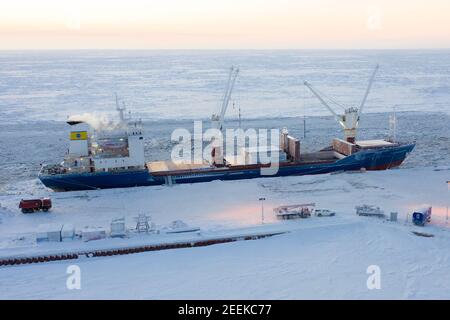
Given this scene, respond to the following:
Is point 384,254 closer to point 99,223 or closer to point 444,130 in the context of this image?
point 99,223

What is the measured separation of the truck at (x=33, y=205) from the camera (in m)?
24.5

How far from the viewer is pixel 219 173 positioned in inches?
1200

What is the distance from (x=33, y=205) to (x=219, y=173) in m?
11.3

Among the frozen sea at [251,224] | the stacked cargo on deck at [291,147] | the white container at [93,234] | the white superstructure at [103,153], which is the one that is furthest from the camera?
the stacked cargo on deck at [291,147]

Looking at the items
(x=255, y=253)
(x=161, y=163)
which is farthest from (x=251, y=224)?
(x=161, y=163)

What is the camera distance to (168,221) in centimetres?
2284

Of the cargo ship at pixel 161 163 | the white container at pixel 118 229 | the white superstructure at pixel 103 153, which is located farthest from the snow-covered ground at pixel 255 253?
the white superstructure at pixel 103 153

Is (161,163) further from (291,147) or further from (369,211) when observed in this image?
(369,211)

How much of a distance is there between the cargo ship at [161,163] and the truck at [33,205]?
3.69 meters

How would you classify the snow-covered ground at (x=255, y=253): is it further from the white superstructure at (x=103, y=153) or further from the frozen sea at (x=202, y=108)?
the frozen sea at (x=202, y=108)

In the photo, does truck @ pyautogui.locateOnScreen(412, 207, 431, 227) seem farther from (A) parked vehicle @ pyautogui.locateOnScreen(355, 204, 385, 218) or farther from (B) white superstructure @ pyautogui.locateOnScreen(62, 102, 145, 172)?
(B) white superstructure @ pyautogui.locateOnScreen(62, 102, 145, 172)

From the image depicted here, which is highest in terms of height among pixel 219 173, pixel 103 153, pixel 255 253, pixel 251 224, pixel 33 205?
pixel 103 153
